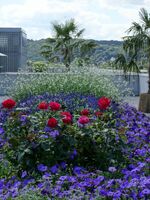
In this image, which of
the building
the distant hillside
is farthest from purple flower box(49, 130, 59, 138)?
the building

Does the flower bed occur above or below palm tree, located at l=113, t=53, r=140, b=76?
below

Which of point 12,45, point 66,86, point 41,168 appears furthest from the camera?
point 12,45

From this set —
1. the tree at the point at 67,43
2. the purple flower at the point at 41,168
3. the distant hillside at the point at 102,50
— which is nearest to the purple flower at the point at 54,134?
the purple flower at the point at 41,168

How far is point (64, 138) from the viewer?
15.7 ft

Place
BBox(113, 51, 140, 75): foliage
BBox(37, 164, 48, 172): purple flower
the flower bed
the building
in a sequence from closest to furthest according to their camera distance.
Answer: the flower bed → BBox(37, 164, 48, 172): purple flower → BBox(113, 51, 140, 75): foliage → the building

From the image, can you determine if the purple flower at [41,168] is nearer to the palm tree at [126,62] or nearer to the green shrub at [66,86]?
Result: the green shrub at [66,86]

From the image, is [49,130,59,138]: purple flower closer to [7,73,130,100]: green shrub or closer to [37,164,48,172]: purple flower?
[37,164,48,172]: purple flower

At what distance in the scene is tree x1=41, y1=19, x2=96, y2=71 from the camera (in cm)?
2659

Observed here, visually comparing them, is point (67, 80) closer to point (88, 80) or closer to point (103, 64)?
point (88, 80)

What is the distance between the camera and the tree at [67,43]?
87.2ft

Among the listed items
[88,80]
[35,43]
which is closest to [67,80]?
[88,80]

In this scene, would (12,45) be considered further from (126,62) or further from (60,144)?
(60,144)

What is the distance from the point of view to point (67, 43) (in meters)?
27.0

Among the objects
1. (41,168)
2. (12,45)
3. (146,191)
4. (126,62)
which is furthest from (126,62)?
(12,45)
